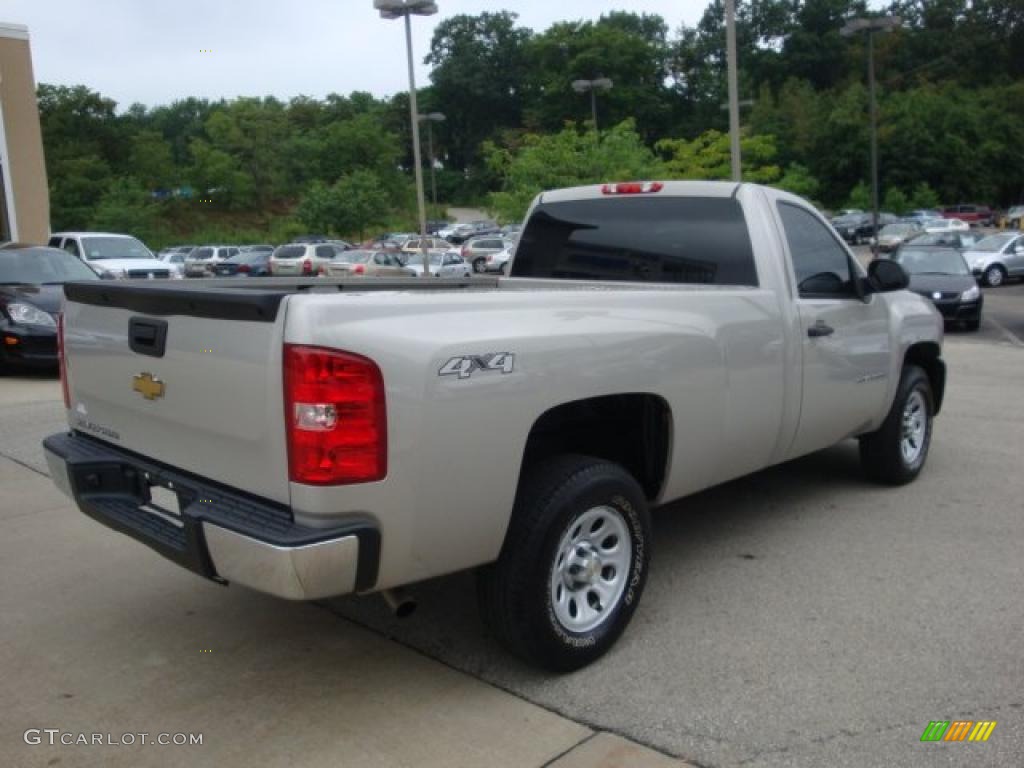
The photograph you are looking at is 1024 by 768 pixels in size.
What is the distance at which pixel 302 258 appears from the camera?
37.1m

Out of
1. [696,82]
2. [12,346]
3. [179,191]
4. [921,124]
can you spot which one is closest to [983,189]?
[921,124]

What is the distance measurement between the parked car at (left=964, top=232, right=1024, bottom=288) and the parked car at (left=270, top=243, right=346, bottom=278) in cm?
2214

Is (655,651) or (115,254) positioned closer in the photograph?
(655,651)

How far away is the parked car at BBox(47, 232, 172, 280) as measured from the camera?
2047 cm

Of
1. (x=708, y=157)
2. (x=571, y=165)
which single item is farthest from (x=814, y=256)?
(x=708, y=157)

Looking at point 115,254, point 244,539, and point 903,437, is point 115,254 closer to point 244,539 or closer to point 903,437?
point 903,437

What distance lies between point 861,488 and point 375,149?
60565 mm

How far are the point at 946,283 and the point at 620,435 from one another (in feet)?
48.3

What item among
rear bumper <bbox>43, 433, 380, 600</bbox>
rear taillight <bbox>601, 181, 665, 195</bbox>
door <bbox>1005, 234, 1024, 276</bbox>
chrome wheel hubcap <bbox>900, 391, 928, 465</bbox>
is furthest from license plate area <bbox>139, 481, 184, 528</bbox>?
door <bbox>1005, 234, 1024, 276</bbox>

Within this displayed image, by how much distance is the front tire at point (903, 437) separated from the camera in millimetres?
5855

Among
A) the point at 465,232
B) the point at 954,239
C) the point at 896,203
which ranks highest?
the point at 896,203

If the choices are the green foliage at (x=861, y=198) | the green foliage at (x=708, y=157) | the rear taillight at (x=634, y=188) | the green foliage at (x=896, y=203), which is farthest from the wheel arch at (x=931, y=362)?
the green foliage at (x=896, y=203)
